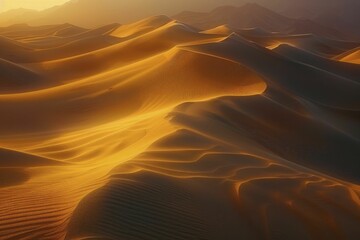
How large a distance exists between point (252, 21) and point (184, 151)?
49530 millimetres

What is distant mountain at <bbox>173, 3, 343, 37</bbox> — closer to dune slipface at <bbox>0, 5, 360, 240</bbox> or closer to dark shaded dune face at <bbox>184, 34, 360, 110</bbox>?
dark shaded dune face at <bbox>184, 34, 360, 110</bbox>

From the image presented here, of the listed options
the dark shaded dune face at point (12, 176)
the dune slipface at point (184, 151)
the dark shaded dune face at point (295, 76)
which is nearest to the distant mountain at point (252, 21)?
the dark shaded dune face at point (295, 76)

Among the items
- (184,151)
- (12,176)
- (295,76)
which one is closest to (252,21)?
(295,76)

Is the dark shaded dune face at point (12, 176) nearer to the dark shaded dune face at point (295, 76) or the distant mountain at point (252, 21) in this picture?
the dark shaded dune face at point (295, 76)

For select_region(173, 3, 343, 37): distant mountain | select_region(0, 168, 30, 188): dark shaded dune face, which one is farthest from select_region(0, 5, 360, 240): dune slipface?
select_region(173, 3, 343, 37): distant mountain

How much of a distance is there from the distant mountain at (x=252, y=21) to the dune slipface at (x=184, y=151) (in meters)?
32.0

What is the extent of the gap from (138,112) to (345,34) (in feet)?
143

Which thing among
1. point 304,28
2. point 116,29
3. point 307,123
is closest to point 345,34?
point 304,28

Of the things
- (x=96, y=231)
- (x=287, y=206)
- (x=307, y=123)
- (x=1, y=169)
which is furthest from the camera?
(x=307, y=123)

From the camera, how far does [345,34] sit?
47875mm

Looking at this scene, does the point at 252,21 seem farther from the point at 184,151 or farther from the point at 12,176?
the point at 12,176

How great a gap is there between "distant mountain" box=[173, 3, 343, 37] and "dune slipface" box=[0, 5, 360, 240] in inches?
1262

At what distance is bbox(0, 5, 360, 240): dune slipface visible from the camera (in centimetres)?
358

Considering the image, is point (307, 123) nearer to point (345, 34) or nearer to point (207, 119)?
point (207, 119)
